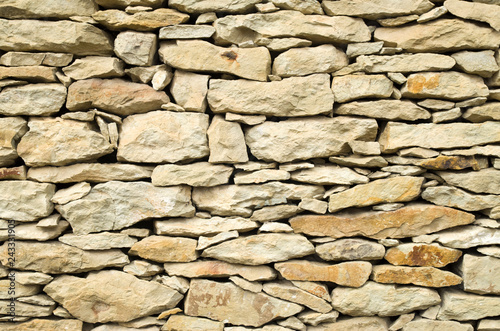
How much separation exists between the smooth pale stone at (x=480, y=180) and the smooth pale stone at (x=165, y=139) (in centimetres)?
163

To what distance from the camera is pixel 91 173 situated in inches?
91.4

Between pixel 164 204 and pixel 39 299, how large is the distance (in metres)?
1.04

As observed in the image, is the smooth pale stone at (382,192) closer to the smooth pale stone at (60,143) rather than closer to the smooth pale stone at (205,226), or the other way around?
the smooth pale stone at (205,226)

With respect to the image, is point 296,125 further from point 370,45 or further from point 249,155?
point 370,45

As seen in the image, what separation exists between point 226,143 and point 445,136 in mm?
1384

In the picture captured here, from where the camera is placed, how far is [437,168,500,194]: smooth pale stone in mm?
2275

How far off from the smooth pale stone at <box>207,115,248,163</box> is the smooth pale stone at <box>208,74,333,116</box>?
12 cm

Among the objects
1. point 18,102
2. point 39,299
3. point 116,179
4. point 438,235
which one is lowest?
point 39,299

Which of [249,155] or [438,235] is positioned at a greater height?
[249,155]

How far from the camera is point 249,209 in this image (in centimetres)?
235

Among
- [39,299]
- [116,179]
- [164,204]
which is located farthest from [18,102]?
[39,299]

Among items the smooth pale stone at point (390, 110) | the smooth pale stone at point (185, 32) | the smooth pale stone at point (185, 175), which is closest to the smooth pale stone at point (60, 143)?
the smooth pale stone at point (185, 175)

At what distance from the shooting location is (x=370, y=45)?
2.29 metres

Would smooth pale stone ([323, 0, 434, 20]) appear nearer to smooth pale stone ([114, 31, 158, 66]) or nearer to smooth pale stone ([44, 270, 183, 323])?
smooth pale stone ([114, 31, 158, 66])
